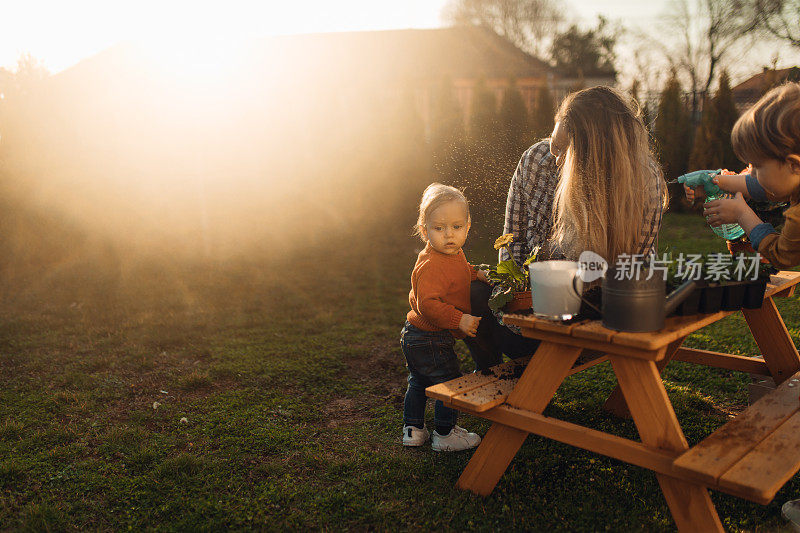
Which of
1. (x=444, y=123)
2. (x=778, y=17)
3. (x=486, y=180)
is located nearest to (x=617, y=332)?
(x=486, y=180)

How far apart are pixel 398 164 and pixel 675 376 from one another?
7.35 meters

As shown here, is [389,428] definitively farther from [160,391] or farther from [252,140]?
[252,140]

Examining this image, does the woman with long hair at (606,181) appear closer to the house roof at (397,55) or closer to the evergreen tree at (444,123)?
the evergreen tree at (444,123)

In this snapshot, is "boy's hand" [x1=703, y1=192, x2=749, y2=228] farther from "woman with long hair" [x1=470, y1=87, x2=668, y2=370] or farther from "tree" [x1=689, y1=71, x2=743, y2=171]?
"tree" [x1=689, y1=71, x2=743, y2=171]

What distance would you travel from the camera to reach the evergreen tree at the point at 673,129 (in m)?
11.1

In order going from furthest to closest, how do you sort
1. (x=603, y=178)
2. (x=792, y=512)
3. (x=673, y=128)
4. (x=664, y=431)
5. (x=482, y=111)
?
(x=673, y=128) → (x=482, y=111) → (x=603, y=178) → (x=792, y=512) → (x=664, y=431)

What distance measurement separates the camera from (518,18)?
26.3 m

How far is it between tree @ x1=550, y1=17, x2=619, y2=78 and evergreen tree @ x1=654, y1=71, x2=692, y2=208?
1202cm

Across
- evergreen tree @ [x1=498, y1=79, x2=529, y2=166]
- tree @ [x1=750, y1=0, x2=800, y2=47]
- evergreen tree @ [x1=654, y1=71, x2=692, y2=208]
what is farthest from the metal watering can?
tree @ [x1=750, y1=0, x2=800, y2=47]

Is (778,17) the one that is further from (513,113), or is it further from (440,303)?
(440,303)

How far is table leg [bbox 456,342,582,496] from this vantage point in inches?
90.7

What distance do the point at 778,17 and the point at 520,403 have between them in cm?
2040

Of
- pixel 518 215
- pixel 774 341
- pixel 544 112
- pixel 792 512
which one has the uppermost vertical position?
pixel 544 112

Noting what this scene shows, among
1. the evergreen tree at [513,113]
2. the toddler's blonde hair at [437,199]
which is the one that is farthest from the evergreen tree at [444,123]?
the toddler's blonde hair at [437,199]
